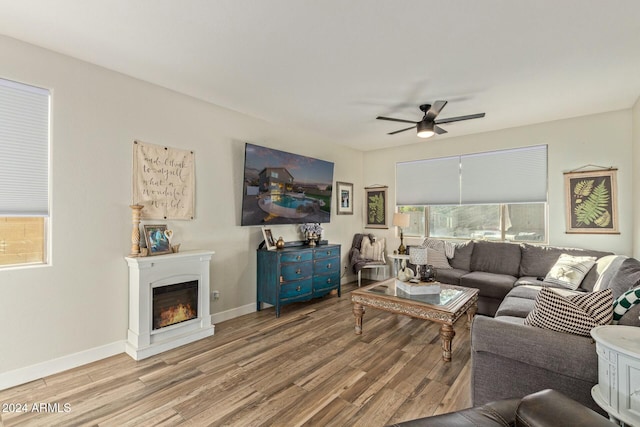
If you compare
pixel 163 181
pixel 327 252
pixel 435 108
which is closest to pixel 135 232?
pixel 163 181

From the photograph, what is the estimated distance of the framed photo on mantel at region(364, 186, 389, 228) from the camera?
5.97 m

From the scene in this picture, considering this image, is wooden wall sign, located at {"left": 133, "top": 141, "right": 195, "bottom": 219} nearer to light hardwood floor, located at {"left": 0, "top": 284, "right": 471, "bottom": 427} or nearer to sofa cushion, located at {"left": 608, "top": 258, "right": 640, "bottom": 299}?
light hardwood floor, located at {"left": 0, "top": 284, "right": 471, "bottom": 427}

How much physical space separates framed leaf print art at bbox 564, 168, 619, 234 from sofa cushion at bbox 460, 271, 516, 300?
123cm

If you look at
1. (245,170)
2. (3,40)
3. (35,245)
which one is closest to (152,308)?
(35,245)

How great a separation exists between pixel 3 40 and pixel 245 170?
2.28 metres

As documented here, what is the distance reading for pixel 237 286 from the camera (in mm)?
3910

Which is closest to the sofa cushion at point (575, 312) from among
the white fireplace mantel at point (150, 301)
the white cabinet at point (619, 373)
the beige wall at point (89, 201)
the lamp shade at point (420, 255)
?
the white cabinet at point (619, 373)

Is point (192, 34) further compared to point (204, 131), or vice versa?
point (204, 131)

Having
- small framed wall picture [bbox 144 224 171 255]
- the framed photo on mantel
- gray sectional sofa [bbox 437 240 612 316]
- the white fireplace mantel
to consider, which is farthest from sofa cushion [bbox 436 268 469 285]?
small framed wall picture [bbox 144 224 171 255]

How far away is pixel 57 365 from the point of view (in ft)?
8.23

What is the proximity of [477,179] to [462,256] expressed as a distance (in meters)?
1.33

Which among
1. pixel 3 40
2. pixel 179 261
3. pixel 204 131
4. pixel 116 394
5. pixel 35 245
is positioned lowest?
pixel 116 394

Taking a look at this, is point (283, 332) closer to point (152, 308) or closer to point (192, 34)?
point (152, 308)

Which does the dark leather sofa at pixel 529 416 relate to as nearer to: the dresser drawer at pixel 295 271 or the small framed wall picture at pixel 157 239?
the small framed wall picture at pixel 157 239
